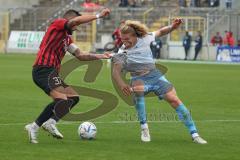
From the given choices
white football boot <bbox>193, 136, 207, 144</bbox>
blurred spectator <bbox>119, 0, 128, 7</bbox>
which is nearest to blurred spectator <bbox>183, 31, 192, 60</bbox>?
blurred spectator <bbox>119, 0, 128, 7</bbox>

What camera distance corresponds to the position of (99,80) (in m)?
29.3

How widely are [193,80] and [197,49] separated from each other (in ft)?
74.4

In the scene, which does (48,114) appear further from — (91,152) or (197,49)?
(197,49)

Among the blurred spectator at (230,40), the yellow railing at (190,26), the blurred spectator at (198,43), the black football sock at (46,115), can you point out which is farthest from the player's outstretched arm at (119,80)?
the yellow railing at (190,26)

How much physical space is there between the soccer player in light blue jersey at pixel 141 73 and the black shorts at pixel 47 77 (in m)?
1.01

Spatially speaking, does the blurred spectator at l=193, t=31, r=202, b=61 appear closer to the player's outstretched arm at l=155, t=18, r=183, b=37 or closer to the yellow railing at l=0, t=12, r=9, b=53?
the yellow railing at l=0, t=12, r=9, b=53

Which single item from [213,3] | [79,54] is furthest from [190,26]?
[79,54]

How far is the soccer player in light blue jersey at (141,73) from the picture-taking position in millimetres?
12719

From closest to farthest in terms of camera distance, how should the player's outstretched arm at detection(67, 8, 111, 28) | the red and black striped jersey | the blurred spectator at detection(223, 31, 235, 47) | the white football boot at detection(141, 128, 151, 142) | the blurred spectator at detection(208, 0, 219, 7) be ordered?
the player's outstretched arm at detection(67, 8, 111, 28) → the red and black striped jersey → the white football boot at detection(141, 128, 151, 142) → the blurred spectator at detection(223, 31, 235, 47) → the blurred spectator at detection(208, 0, 219, 7)

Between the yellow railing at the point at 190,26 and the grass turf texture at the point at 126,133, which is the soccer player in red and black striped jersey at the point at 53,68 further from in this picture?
A: the yellow railing at the point at 190,26

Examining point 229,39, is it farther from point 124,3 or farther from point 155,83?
point 155,83

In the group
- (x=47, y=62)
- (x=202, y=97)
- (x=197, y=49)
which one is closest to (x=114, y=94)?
(x=202, y=97)

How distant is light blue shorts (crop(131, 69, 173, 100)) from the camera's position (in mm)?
12844

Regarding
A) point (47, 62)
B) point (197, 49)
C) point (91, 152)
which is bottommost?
point (197, 49)
